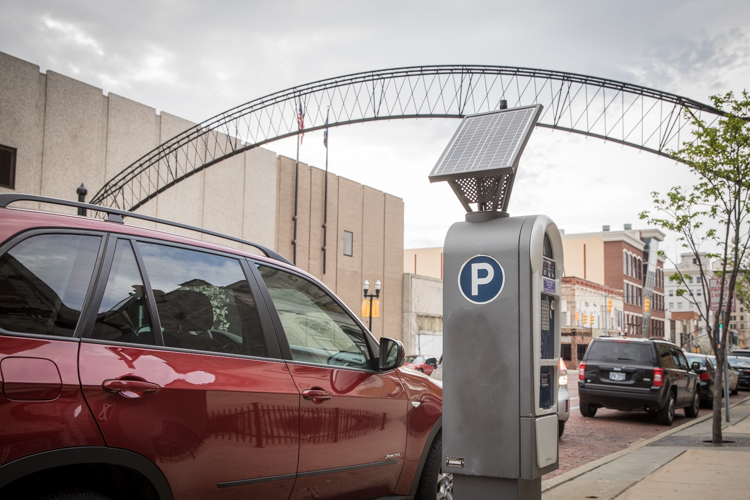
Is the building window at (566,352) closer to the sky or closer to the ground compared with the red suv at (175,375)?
closer to the ground

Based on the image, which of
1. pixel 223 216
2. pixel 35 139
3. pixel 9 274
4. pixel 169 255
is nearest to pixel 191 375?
pixel 169 255

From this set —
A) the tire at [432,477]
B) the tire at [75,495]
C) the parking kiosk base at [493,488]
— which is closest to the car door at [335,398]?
the tire at [432,477]

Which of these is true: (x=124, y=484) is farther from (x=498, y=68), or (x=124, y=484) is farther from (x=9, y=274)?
(x=498, y=68)

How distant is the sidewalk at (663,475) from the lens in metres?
6.93

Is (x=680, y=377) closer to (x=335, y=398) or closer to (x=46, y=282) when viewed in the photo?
(x=335, y=398)

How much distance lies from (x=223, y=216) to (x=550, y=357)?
90.0 feet

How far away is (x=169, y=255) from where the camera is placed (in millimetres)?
3584

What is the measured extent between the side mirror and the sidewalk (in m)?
3.03

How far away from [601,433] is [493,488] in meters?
10.0

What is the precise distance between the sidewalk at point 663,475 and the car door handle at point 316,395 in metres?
3.67

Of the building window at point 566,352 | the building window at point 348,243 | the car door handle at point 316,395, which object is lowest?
the building window at point 566,352

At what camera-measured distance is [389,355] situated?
Result: 4652 millimetres

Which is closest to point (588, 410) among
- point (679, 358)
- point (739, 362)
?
point (679, 358)

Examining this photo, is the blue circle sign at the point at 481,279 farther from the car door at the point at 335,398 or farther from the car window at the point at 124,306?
the car window at the point at 124,306
